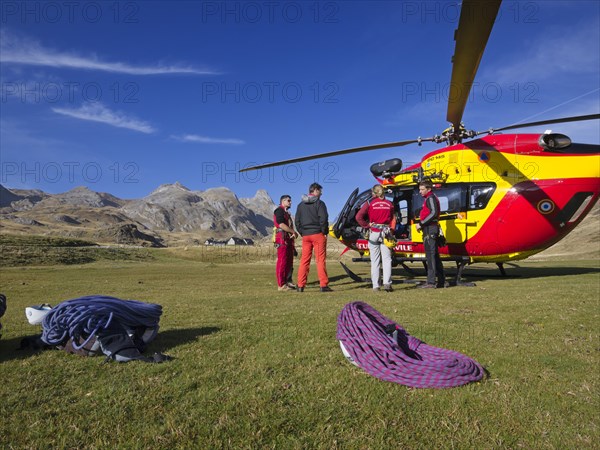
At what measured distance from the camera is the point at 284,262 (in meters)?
9.85

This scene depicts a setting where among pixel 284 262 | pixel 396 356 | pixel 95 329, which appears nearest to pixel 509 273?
pixel 284 262

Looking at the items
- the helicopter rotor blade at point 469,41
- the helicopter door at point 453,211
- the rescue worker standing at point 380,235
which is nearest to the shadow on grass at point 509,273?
the helicopter door at point 453,211

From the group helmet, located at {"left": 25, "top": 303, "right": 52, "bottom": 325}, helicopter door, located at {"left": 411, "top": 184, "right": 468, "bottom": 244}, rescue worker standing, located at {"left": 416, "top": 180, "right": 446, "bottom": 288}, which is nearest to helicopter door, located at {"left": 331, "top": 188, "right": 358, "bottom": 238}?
helicopter door, located at {"left": 411, "top": 184, "right": 468, "bottom": 244}

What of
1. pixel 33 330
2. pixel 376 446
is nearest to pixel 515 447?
pixel 376 446

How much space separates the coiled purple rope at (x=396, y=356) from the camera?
115 inches

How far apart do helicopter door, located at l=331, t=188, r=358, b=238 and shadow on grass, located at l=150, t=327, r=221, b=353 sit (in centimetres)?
851

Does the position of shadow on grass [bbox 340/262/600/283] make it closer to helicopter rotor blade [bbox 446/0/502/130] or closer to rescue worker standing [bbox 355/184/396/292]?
rescue worker standing [bbox 355/184/396/292]

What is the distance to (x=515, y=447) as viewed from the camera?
2.15 meters

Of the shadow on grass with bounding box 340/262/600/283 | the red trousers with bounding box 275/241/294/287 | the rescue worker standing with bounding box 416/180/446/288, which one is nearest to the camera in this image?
the rescue worker standing with bounding box 416/180/446/288

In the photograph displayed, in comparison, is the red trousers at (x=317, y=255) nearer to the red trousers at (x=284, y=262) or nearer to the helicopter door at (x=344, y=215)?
the red trousers at (x=284, y=262)

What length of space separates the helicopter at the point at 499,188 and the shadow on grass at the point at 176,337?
6.45 metres

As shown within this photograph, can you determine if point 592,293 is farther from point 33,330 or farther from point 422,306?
point 33,330

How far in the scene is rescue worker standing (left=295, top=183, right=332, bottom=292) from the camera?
889 centimetres

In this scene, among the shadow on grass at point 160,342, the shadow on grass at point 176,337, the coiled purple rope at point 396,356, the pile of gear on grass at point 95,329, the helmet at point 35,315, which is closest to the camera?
the coiled purple rope at point 396,356
